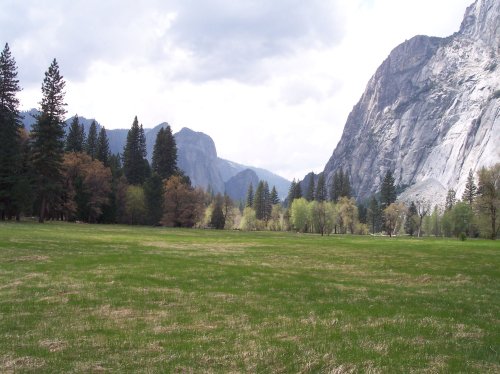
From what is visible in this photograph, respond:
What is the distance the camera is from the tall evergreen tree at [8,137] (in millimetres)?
66438

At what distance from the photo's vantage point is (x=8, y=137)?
68.8 metres

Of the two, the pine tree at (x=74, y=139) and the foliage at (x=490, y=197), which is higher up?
the pine tree at (x=74, y=139)

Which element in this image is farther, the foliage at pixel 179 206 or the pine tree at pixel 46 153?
the foliage at pixel 179 206

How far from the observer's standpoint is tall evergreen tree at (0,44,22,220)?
66.4 metres

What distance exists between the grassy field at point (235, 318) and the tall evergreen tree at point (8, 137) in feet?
136

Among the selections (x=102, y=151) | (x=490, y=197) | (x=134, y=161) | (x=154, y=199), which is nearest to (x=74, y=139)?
(x=102, y=151)

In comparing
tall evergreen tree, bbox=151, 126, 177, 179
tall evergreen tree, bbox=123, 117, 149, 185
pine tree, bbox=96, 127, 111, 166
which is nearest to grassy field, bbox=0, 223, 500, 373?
pine tree, bbox=96, 127, 111, 166

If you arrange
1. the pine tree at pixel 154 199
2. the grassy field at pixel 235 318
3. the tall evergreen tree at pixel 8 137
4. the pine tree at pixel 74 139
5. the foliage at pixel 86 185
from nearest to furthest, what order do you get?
the grassy field at pixel 235 318 → the tall evergreen tree at pixel 8 137 → the foliage at pixel 86 185 → the pine tree at pixel 154 199 → the pine tree at pixel 74 139

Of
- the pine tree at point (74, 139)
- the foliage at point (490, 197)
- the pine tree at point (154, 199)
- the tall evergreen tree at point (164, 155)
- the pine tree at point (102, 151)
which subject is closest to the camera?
the foliage at point (490, 197)

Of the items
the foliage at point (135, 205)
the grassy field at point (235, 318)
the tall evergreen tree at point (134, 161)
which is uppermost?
the tall evergreen tree at point (134, 161)

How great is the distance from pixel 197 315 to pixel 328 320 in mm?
4671

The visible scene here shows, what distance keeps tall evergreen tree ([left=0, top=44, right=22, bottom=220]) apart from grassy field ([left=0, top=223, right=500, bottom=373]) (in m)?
41.6

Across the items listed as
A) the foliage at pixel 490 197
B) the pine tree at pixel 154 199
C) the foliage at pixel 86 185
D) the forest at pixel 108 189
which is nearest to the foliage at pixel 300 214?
the forest at pixel 108 189

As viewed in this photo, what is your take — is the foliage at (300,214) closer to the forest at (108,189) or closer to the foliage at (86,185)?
the forest at (108,189)
